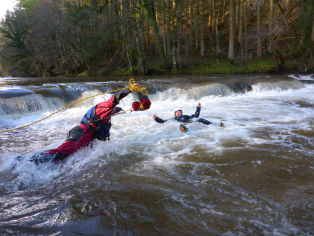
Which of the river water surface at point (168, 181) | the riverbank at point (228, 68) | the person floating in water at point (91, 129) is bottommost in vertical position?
the river water surface at point (168, 181)

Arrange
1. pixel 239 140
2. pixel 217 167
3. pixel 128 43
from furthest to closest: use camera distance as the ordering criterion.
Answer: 1. pixel 128 43
2. pixel 239 140
3. pixel 217 167

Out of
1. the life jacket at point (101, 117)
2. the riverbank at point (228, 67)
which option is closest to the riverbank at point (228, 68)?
the riverbank at point (228, 67)

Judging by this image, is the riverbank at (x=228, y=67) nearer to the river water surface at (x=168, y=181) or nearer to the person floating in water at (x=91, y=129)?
the river water surface at (x=168, y=181)

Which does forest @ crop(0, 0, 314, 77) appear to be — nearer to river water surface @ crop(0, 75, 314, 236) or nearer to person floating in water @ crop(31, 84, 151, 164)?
river water surface @ crop(0, 75, 314, 236)

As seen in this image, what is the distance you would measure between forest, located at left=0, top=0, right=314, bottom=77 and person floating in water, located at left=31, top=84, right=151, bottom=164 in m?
15.1

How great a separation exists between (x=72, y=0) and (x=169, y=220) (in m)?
29.4

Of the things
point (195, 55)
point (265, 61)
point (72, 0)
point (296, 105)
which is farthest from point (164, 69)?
point (72, 0)

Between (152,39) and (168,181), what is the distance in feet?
93.4

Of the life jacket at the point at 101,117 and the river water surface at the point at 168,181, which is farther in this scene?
the life jacket at the point at 101,117

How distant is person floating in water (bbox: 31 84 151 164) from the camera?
169 inches

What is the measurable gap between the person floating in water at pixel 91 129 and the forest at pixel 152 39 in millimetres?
15086

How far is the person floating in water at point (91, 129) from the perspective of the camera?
14.1 feet

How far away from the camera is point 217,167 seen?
4.48m

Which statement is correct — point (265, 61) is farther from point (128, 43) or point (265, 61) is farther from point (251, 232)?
point (251, 232)
